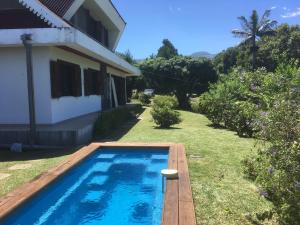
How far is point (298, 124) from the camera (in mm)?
4441

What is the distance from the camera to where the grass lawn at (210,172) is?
18.0 ft

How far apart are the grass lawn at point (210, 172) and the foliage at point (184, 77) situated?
870 inches

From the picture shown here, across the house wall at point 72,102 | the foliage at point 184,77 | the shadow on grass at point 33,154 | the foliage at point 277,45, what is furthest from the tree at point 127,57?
the shadow on grass at point 33,154

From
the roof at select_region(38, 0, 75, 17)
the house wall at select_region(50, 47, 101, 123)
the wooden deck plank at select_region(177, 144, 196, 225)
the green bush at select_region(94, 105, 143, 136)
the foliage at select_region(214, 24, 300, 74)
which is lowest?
the wooden deck plank at select_region(177, 144, 196, 225)

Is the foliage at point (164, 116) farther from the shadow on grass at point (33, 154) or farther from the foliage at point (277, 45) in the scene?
the foliage at point (277, 45)

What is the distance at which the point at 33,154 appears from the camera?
1039 cm

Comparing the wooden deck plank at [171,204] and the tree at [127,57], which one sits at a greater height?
the tree at [127,57]

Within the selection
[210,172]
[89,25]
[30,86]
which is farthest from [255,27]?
[210,172]

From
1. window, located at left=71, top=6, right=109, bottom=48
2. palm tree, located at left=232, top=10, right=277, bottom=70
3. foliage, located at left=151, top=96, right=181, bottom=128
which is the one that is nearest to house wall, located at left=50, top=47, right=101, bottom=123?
window, located at left=71, top=6, right=109, bottom=48

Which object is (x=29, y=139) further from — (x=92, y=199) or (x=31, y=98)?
(x=92, y=199)

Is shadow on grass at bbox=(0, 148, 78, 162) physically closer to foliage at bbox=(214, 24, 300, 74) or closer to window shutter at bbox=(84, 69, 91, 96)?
window shutter at bbox=(84, 69, 91, 96)

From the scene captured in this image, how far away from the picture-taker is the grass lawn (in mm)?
5484

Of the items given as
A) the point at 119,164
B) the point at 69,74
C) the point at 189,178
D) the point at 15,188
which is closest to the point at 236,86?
the point at 69,74

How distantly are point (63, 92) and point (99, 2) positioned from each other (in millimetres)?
5799
